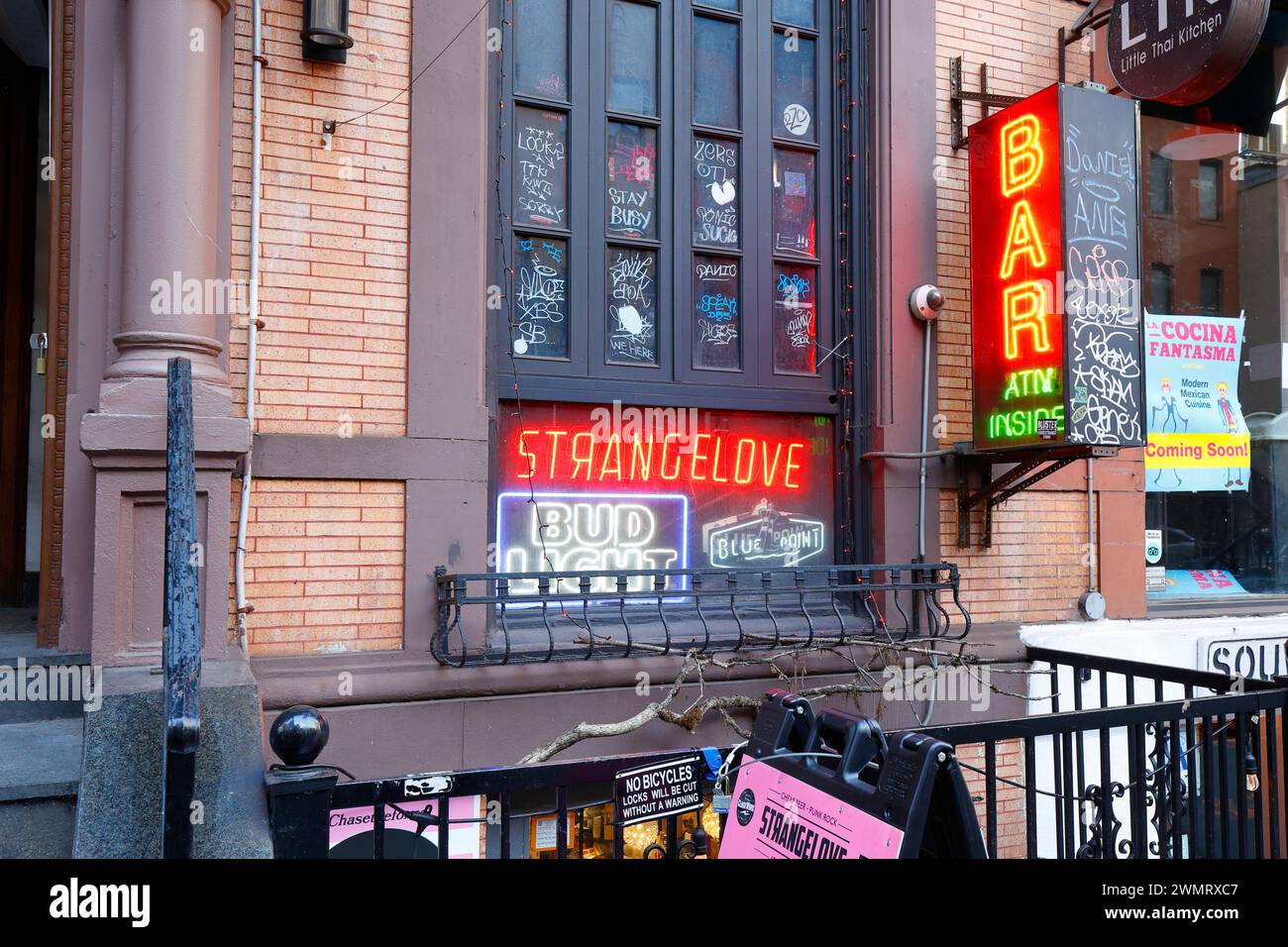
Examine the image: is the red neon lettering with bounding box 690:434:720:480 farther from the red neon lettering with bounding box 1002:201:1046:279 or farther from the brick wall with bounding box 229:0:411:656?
the red neon lettering with bounding box 1002:201:1046:279

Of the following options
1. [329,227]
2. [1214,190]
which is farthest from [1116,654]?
[329,227]

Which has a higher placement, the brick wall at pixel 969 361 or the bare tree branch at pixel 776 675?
the brick wall at pixel 969 361

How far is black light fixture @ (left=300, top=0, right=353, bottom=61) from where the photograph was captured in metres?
4.58

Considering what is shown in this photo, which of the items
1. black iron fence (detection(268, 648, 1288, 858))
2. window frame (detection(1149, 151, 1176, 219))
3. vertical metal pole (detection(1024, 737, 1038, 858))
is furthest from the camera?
window frame (detection(1149, 151, 1176, 219))

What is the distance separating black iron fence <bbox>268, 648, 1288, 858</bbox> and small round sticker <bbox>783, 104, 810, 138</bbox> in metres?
3.60

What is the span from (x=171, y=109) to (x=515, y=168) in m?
1.81

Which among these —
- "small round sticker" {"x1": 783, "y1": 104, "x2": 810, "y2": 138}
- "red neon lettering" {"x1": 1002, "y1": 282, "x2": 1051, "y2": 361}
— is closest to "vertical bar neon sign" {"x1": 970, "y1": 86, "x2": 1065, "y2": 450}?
"red neon lettering" {"x1": 1002, "y1": 282, "x2": 1051, "y2": 361}

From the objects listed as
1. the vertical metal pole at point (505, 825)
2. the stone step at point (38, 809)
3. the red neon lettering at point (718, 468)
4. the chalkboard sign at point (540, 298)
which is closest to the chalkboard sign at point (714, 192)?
the chalkboard sign at point (540, 298)

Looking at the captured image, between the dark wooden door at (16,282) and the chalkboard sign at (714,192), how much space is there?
Result: 4905mm

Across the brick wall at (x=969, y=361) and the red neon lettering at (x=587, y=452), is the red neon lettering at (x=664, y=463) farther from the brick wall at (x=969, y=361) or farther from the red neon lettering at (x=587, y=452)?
the brick wall at (x=969, y=361)

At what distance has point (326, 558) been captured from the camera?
465cm

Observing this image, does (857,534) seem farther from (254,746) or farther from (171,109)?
(171,109)

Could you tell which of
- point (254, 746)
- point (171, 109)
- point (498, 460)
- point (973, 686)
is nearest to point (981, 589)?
point (973, 686)

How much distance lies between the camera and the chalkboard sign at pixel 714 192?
573 centimetres
